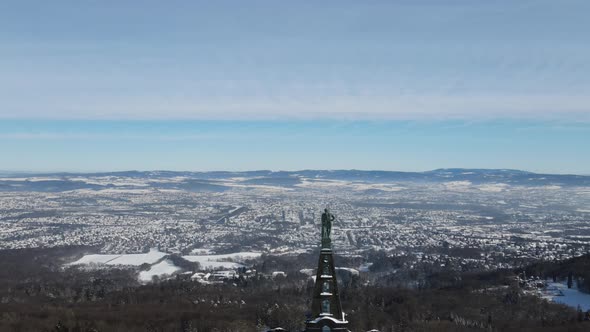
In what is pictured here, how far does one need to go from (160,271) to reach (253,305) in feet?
146

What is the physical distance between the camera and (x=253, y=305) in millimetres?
82875

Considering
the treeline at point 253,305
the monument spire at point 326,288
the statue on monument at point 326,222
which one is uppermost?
the statue on monument at point 326,222

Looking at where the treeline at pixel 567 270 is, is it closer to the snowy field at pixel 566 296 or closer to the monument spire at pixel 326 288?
the snowy field at pixel 566 296

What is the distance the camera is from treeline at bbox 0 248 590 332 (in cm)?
6850

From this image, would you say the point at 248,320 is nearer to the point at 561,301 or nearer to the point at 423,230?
the point at 561,301

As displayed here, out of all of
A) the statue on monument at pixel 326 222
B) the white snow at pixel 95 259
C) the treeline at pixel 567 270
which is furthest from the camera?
the white snow at pixel 95 259

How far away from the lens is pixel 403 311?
78.9 m

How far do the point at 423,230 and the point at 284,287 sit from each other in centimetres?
10455

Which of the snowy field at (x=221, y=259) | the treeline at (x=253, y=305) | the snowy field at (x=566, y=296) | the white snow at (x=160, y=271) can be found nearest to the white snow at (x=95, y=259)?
the white snow at (x=160, y=271)

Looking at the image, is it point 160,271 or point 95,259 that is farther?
point 95,259

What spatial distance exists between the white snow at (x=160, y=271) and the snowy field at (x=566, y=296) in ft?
213

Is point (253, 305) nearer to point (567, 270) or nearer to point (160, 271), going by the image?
point (160, 271)

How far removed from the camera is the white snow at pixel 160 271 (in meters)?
115

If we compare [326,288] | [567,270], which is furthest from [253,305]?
[326,288]
